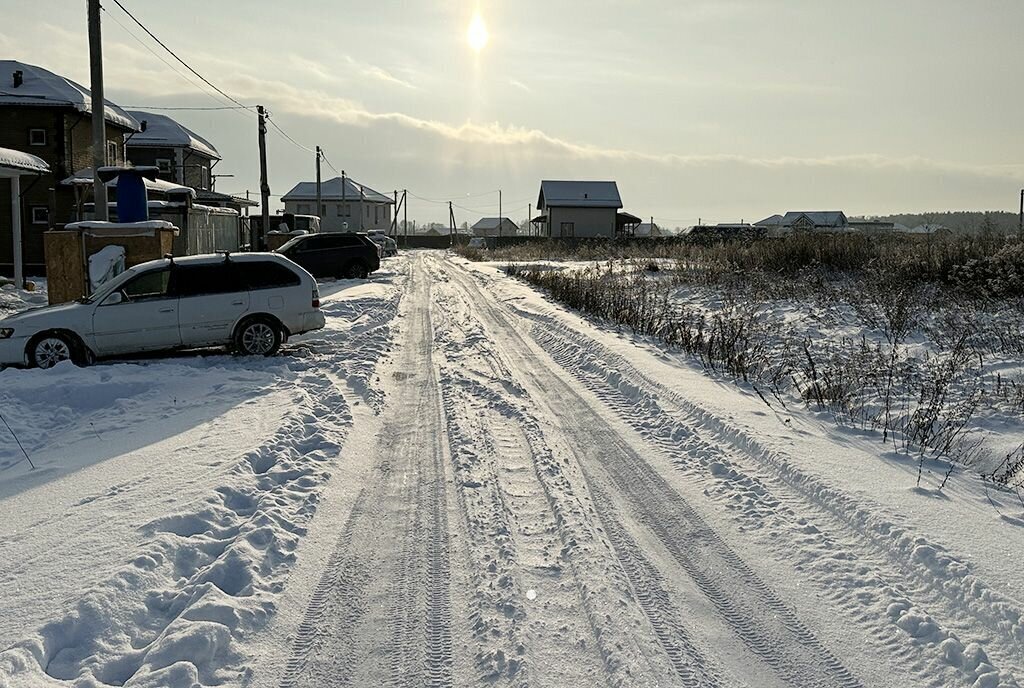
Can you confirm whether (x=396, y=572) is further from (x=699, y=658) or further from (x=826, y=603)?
(x=826, y=603)

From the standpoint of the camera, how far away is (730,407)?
9484 mm

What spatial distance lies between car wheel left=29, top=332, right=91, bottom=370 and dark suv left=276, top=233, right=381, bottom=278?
1797 centimetres

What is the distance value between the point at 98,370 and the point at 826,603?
33.2ft

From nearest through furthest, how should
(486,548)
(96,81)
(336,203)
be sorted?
(486,548), (96,81), (336,203)

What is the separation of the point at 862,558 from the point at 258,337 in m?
10.4

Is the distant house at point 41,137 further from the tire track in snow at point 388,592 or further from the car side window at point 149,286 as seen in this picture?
the tire track in snow at point 388,592

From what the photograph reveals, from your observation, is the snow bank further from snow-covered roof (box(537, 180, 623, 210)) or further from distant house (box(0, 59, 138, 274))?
snow-covered roof (box(537, 180, 623, 210))

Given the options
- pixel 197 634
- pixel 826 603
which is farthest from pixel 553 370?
pixel 197 634

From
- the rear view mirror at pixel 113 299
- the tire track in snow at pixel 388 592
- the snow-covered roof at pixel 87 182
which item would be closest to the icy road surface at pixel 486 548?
the tire track in snow at pixel 388 592

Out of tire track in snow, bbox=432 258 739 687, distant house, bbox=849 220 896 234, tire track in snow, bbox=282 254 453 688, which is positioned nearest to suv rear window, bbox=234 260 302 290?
tire track in snow, bbox=282 254 453 688

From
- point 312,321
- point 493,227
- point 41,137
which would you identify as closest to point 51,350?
point 312,321

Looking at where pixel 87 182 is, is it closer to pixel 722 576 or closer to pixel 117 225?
pixel 117 225

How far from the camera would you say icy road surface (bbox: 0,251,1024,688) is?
4.04 meters

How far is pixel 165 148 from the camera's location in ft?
172
